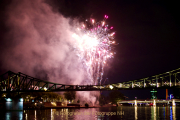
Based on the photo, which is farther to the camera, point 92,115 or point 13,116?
point 13,116

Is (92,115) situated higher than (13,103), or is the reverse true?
(13,103)

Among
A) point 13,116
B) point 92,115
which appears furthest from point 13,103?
point 92,115

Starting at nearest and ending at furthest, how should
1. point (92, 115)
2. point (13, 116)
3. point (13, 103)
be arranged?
point (92, 115) → point (13, 116) → point (13, 103)

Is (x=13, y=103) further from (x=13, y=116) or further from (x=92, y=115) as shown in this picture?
(x=92, y=115)

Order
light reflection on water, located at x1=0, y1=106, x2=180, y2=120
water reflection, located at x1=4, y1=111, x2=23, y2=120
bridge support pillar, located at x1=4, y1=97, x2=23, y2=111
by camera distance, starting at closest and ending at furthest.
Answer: light reflection on water, located at x1=0, y1=106, x2=180, y2=120, water reflection, located at x1=4, y1=111, x2=23, y2=120, bridge support pillar, located at x1=4, y1=97, x2=23, y2=111

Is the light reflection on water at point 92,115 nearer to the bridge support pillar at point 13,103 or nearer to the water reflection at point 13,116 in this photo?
the water reflection at point 13,116

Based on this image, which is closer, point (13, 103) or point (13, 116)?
point (13, 116)

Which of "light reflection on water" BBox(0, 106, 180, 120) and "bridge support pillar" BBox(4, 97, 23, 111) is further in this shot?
"bridge support pillar" BBox(4, 97, 23, 111)

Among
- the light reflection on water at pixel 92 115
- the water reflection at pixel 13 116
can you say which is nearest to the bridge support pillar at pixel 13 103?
the light reflection on water at pixel 92 115

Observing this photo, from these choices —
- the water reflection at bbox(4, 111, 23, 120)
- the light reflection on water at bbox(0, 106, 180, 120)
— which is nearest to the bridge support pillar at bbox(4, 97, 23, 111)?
the light reflection on water at bbox(0, 106, 180, 120)

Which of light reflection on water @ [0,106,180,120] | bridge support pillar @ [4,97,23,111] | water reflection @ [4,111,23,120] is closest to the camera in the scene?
light reflection on water @ [0,106,180,120]

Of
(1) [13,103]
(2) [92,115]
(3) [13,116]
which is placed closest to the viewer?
(2) [92,115]

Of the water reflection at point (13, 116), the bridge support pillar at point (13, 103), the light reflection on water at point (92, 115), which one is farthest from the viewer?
the bridge support pillar at point (13, 103)

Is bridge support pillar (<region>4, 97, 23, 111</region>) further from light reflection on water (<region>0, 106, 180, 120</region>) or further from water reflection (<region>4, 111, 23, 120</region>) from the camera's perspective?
water reflection (<region>4, 111, 23, 120</region>)
